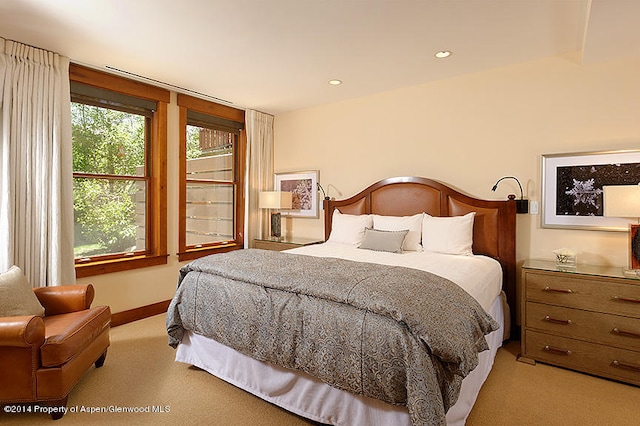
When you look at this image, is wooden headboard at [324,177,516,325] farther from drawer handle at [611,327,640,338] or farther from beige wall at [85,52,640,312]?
drawer handle at [611,327,640,338]

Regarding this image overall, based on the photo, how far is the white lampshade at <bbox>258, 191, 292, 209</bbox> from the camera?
182 inches

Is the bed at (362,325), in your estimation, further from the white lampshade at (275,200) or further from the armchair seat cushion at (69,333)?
the white lampshade at (275,200)

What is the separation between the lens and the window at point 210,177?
4.25 meters

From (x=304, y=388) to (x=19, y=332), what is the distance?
1620 millimetres

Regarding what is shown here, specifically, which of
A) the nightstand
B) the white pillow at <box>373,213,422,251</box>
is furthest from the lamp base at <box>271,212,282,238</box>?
the white pillow at <box>373,213,422,251</box>

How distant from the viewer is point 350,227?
3906 mm

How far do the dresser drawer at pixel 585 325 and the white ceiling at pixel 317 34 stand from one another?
200 cm

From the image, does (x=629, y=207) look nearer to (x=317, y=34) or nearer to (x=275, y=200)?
(x=317, y=34)

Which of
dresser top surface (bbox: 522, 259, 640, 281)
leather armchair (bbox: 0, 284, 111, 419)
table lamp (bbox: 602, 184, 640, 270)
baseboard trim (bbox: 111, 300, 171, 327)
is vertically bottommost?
baseboard trim (bbox: 111, 300, 171, 327)

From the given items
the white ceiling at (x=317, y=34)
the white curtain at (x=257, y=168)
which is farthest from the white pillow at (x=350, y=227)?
the white ceiling at (x=317, y=34)

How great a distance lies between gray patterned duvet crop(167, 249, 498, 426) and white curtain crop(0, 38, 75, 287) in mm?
1469

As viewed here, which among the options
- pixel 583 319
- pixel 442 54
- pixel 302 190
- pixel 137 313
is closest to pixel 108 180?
pixel 137 313

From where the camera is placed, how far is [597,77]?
292cm

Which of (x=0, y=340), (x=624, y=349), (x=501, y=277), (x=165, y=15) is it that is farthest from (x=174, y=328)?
(x=624, y=349)
